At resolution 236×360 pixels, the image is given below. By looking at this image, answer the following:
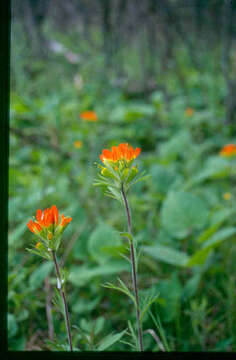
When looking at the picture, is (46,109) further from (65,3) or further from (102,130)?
(65,3)

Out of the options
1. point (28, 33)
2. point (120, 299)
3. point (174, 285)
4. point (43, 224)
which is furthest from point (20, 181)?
point (28, 33)

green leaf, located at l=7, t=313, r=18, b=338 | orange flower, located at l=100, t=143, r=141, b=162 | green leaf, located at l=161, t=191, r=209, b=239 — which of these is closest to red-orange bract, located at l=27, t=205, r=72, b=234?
orange flower, located at l=100, t=143, r=141, b=162

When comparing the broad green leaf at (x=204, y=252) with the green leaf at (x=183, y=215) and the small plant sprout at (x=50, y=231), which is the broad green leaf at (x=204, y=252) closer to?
the green leaf at (x=183, y=215)

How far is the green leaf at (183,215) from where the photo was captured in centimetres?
108

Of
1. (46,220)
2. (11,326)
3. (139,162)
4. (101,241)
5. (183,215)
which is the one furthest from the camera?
(139,162)

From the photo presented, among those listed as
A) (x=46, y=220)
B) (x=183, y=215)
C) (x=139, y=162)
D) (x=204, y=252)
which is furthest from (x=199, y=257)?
(x=139, y=162)

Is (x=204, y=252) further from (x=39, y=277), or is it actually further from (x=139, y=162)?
(x=139, y=162)

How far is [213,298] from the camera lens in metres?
0.89

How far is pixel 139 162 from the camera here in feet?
5.26

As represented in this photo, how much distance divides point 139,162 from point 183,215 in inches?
22.1

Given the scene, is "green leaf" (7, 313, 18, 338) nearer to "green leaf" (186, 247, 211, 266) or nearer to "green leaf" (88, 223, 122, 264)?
"green leaf" (88, 223, 122, 264)

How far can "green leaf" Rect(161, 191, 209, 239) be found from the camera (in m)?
1.08

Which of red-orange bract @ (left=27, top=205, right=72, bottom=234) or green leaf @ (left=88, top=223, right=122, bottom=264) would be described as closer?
red-orange bract @ (left=27, top=205, right=72, bottom=234)

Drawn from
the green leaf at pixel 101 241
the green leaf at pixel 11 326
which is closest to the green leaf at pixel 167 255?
the green leaf at pixel 101 241
